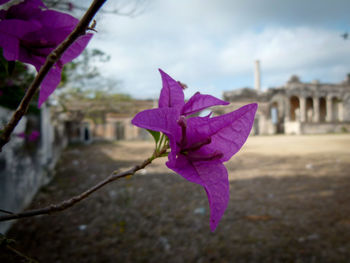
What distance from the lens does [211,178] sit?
0.28 metres

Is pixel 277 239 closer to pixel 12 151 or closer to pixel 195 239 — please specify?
pixel 195 239

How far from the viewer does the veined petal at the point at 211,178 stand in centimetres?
25

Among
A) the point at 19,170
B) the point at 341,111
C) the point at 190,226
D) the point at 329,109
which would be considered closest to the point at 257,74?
the point at 329,109

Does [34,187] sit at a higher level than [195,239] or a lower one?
higher

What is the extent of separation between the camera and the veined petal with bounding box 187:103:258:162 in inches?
11.4

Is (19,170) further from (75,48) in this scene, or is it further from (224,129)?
(224,129)

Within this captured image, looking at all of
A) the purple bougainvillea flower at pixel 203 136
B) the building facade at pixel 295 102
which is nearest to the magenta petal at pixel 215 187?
the purple bougainvillea flower at pixel 203 136

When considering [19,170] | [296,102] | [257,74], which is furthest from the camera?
[257,74]

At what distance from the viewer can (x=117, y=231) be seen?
2.18 metres

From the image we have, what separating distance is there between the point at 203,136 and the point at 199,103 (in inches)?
1.5

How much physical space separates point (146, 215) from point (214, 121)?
2436 millimetres

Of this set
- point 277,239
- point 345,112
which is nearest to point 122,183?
point 277,239

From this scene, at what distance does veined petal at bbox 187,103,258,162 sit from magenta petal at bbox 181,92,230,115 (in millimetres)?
13

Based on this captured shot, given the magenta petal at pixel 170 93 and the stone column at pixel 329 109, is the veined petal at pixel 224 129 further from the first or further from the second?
the stone column at pixel 329 109
